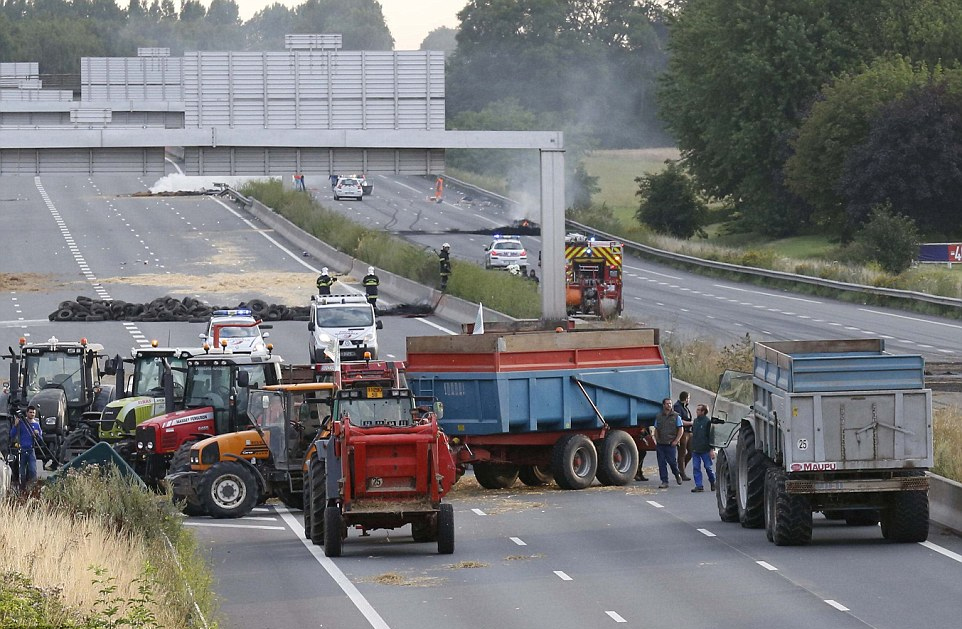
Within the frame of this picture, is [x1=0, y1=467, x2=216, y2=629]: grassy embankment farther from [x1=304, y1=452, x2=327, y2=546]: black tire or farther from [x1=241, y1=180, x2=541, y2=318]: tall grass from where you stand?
[x1=241, y1=180, x2=541, y2=318]: tall grass

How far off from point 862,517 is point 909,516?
6.06 feet

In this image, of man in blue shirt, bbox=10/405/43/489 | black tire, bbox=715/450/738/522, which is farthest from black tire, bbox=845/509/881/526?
man in blue shirt, bbox=10/405/43/489

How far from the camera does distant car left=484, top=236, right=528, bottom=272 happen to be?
6391 cm

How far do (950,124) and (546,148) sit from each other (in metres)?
Answer: 36.2

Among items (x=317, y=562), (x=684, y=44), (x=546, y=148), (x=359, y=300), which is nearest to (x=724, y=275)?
(x=546, y=148)

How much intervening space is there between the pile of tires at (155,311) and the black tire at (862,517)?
29.7 meters

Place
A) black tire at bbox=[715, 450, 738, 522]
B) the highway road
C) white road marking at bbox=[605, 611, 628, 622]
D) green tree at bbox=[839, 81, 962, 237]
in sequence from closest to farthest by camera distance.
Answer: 1. white road marking at bbox=[605, 611, 628, 622]
2. the highway road
3. black tire at bbox=[715, 450, 738, 522]
4. green tree at bbox=[839, 81, 962, 237]

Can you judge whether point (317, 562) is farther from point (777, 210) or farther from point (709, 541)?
point (777, 210)

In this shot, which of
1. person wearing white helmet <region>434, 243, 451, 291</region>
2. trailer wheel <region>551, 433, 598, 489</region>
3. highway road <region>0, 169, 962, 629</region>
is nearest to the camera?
highway road <region>0, 169, 962, 629</region>

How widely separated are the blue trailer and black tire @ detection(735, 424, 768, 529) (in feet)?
13.9

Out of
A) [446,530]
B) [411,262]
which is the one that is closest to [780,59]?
[411,262]

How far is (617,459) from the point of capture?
83.2 feet

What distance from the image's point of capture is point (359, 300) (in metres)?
40.3

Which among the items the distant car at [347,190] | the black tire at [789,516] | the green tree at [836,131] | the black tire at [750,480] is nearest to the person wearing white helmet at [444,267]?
the green tree at [836,131]
